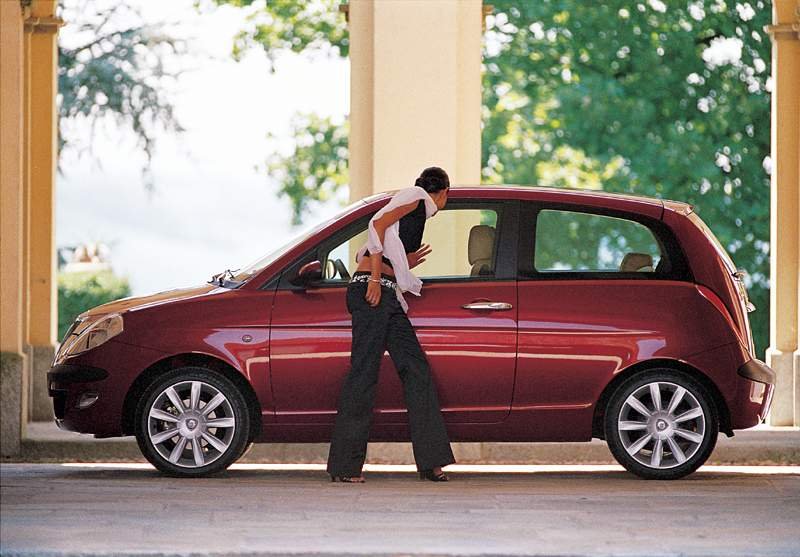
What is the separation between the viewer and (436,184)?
9.75 meters

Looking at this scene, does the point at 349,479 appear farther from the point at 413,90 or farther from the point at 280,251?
the point at 413,90

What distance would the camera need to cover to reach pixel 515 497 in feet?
29.7

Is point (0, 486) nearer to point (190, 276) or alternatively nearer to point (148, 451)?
point (148, 451)

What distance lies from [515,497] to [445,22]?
477 centimetres

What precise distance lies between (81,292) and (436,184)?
62.6 ft

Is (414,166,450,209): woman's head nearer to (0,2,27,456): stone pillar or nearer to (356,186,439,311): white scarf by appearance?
(356,186,439,311): white scarf

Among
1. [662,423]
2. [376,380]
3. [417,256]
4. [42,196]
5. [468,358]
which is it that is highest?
[42,196]

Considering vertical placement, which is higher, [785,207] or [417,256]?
[785,207]

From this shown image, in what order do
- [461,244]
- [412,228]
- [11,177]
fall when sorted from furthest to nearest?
1. [11,177]
2. [461,244]
3. [412,228]

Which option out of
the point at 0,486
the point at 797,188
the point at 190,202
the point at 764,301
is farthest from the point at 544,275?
the point at 190,202

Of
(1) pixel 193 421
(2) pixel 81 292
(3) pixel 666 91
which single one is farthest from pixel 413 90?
(2) pixel 81 292

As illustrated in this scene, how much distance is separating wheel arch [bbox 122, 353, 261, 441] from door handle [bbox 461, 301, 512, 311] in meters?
1.36

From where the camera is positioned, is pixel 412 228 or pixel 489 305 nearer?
pixel 412 228

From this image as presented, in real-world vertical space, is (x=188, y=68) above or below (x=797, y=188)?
above
